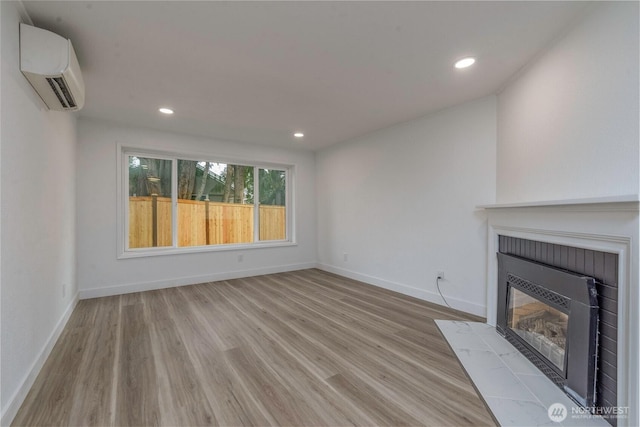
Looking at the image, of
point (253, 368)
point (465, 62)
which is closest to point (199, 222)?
point (253, 368)

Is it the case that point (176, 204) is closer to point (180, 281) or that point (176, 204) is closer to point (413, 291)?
point (180, 281)

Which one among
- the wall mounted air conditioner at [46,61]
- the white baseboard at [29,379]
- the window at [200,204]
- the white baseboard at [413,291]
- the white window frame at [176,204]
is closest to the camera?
the white baseboard at [29,379]

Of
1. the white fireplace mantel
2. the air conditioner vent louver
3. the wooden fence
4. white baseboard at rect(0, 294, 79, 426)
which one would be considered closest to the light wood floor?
white baseboard at rect(0, 294, 79, 426)

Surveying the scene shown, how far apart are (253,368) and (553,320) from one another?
2107mm

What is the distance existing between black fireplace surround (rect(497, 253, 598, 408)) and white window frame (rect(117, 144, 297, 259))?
3.52 metres

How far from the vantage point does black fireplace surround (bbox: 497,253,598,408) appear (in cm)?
143

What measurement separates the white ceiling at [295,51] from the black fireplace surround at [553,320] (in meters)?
1.64

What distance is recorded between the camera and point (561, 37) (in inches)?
69.6

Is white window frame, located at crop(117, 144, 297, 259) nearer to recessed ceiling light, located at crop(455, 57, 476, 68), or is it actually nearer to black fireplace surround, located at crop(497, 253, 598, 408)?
recessed ceiling light, located at crop(455, 57, 476, 68)

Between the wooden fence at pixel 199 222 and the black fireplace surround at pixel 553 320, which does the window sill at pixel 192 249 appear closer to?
the wooden fence at pixel 199 222

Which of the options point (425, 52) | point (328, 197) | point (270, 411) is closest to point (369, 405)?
point (270, 411)

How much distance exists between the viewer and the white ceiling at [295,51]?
61.1 inches

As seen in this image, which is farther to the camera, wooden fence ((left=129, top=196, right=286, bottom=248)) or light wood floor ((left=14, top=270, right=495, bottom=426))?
wooden fence ((left=129, top=196, right=286, bottom=248))

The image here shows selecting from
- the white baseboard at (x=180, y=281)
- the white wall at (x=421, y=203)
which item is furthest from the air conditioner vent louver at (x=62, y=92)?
the white wall at (x=421, y=203)
